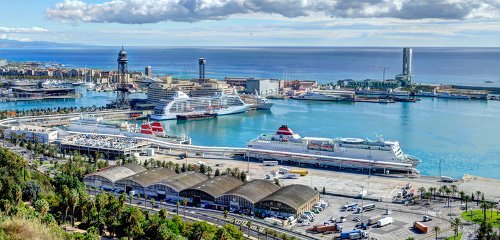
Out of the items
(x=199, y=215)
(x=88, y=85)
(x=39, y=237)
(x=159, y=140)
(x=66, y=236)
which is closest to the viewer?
(x=39, y=237)

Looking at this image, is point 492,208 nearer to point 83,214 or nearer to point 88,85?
point 83,214

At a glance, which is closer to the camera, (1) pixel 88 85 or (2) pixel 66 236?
(2) pixel 66 236

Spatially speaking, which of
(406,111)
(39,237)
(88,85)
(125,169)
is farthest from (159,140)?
(88,85)

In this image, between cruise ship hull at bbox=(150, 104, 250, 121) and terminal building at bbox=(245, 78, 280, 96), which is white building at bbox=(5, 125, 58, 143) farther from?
terminal building at bbox=(245, 78, 280, 96)

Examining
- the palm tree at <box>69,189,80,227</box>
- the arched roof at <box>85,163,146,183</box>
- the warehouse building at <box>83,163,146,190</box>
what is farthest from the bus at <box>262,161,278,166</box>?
the palm tree at <box>69,189,80,227</box>

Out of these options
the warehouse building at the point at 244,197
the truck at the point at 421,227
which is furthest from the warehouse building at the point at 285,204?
the truck at the point at 421,227

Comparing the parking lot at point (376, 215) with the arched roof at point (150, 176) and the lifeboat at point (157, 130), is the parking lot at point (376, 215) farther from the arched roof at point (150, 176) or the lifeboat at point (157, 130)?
the lifeboat at point (157, 130)

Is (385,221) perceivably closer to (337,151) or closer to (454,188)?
(454,188)
